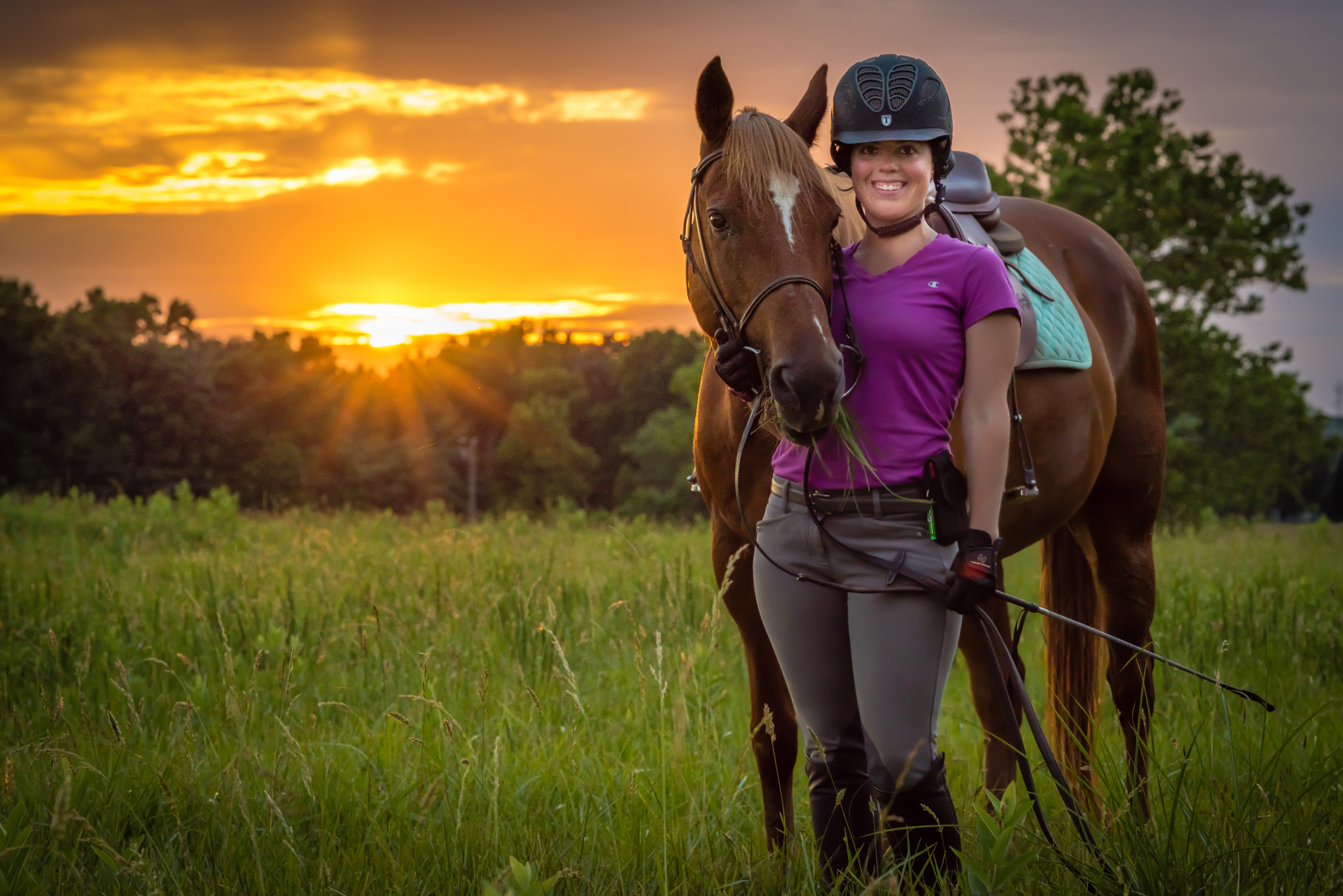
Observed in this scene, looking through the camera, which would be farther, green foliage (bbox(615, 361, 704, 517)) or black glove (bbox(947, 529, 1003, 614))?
green foliage (bbox(615, 361, 704, 517))

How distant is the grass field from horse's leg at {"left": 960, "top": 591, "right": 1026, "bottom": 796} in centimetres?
21

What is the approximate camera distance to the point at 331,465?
4991cm

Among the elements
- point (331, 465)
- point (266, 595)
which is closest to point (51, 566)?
Result: point (266, 595)

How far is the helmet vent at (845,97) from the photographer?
2.24m

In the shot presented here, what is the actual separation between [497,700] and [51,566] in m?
5.22

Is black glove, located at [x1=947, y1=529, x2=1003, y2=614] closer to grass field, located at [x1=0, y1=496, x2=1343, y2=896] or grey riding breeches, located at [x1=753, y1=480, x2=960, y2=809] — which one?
grey riding breeches, located at [x1=753, y1=480, x2=960, y2=809]

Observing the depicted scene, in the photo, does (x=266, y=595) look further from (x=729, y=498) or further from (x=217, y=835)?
(x=729, y=498)

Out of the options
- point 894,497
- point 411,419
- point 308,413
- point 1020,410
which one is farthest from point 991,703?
point 411,419

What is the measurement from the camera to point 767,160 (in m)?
2.35

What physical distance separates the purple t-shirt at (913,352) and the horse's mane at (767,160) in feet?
Answer: 1.06

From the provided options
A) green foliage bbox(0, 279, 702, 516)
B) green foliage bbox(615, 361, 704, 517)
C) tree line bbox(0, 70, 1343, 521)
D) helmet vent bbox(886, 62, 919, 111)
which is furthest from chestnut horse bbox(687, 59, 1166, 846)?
green foliage bbox(615, 361, 704, 517)

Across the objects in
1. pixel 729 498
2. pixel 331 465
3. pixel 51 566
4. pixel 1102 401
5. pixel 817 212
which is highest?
pixel 817 212

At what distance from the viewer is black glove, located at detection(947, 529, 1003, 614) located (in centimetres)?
197

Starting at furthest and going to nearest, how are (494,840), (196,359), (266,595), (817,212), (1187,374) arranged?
(196,359) → (1187,374) → (266,595) → (494,840) → (817,212)
